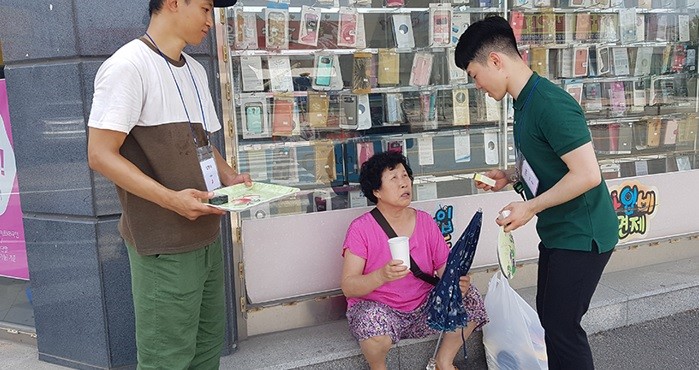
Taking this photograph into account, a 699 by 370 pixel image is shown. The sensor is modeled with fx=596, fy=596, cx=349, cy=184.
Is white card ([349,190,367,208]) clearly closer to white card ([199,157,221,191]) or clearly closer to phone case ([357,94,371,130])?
Answer: phone case ([357,94,371,130])

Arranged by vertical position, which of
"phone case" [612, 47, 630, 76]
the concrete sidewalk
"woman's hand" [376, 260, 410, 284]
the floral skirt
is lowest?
the concrete sidewalk

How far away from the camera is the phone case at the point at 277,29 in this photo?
3.44 m

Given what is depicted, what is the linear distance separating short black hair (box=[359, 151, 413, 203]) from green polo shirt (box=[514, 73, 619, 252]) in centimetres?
86

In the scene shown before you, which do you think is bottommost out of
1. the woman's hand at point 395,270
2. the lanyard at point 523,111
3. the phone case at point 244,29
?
the woman's hand at point 395,270

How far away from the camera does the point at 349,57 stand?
146 inches

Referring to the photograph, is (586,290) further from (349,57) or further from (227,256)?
(349,57)

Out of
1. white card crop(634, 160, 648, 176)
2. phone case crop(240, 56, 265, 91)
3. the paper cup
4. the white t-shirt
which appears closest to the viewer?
A: the white t-shirt

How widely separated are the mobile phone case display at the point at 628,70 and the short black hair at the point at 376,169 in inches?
71.8

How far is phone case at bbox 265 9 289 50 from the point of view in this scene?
344 cm

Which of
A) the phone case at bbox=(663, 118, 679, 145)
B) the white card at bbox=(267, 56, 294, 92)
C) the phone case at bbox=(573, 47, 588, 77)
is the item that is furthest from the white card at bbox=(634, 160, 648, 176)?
the white card at bbox=(267, 56, 294, 92)

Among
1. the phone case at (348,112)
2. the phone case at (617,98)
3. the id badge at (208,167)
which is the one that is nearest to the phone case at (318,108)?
the phone case at (348,112)

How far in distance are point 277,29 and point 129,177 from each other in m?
1.96

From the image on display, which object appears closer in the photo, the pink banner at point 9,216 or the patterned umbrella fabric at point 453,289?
the patterned umbrella fabric at point 453,289

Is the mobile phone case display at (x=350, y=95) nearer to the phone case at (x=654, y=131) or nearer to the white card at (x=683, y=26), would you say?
the phone case at (x=654, y=131)
